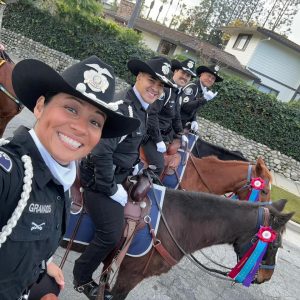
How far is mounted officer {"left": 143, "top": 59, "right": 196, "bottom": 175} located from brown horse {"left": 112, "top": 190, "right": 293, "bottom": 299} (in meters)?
1.76

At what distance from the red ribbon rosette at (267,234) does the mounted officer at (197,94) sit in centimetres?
380

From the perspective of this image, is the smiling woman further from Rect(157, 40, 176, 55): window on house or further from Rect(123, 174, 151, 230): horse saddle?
Rect(157, 40, 176, 55): window on house

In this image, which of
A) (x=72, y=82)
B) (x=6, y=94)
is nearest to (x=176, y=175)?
(x=6, y=94)

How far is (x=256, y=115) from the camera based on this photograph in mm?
12930

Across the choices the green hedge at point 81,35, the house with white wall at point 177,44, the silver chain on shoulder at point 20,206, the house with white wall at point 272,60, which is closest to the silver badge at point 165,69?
the silver chain on shoulder at point 20,206

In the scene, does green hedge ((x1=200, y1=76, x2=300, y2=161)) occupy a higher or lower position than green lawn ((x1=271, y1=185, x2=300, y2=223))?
higher

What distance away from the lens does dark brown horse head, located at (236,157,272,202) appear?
16.1ft

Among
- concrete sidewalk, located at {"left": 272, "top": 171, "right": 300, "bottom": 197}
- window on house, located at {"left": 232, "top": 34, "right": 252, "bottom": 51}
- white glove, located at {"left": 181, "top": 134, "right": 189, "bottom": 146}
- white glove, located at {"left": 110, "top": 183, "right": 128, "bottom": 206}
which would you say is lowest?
concrete sidewalk, located at {"left": 272, "top": 171, "right": 300, "bottom": 197}

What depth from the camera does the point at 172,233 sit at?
309 centimetres

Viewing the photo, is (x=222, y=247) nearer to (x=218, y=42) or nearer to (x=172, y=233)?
(x=172, y=233)

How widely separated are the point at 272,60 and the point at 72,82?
27212 millimetres

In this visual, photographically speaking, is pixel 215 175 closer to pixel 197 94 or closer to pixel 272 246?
pixel 197 94

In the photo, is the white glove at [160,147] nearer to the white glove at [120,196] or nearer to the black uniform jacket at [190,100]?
the black uniform jacket at [190,100]

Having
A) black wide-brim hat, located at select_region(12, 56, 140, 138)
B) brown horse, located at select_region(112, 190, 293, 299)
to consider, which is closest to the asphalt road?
brown horse, located at select_region(112, 190, 293, 299)
